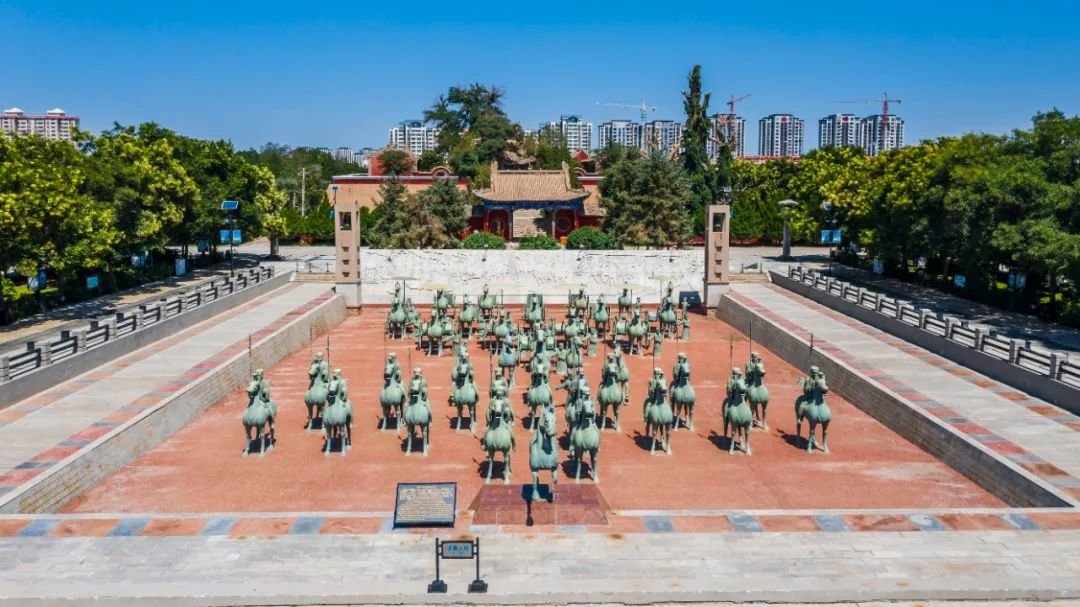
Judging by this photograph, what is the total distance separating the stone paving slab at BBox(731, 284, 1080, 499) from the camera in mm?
16312

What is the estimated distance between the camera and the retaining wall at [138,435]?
47.9 feet

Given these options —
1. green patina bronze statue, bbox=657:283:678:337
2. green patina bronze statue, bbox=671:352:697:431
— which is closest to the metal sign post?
green patina bronze statue, bbox=671:352:697:431

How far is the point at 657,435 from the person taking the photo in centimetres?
1986

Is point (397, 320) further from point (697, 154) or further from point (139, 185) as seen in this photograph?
point (697, 154)

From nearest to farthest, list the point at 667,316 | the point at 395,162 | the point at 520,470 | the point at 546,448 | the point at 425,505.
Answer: the point at 425,505, the point at 546,448, the point at 520,470, the point at 667,316, the point at 395,162

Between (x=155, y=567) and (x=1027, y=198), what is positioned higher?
(x=1027, y=198)

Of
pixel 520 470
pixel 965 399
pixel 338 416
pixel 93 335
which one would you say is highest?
pixel 93 335

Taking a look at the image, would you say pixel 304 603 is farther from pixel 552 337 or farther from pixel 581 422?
pixel 552 337

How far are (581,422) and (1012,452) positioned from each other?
8224mm

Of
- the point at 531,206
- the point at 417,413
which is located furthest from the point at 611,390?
the point at 531,206

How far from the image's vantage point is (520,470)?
58.0 ft

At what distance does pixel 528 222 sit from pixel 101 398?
4364 centimetres

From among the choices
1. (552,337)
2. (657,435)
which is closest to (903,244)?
(552,337)

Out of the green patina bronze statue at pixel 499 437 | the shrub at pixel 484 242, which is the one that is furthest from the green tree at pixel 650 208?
the green patina bronze statue at pixel 499 437
